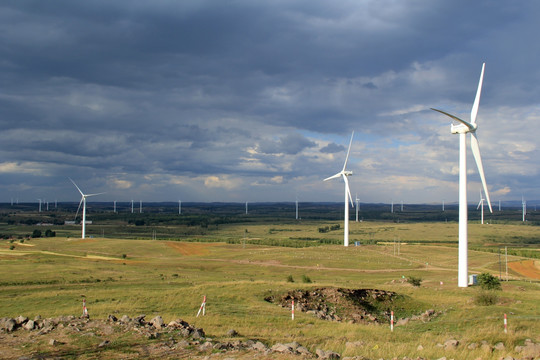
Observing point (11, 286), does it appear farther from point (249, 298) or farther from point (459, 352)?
point (459, 352)

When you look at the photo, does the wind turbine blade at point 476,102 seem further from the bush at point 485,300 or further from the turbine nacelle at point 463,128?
the bush at point 485,300

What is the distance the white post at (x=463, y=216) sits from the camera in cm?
5209

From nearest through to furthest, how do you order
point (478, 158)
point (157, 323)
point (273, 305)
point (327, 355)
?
point (327, 355), point (157, 323), point (273, 305), point (478, 158)

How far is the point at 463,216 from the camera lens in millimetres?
52688

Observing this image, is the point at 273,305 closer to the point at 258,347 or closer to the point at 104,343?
the point at 258,347

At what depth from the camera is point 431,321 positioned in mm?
30562

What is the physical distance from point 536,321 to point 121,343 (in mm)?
25824

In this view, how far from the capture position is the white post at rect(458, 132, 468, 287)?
52.1 metres

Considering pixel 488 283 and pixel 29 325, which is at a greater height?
pixel 29 325

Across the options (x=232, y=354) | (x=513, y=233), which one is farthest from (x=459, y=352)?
(x=513, y=233)

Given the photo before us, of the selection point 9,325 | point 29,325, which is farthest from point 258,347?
point 9,325

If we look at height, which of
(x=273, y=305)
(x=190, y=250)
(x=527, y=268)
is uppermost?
(x=273, y=305)

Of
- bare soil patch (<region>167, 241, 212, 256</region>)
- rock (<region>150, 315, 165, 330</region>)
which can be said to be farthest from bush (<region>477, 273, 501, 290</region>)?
bare soil patch (<region>167, 241, 212, 256</region>)

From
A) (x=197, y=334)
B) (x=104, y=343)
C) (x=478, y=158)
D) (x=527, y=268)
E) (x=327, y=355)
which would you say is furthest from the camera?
(x=527, y=268)
